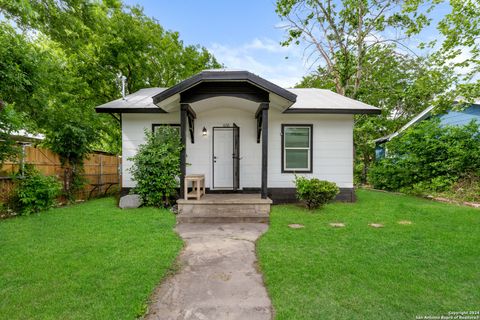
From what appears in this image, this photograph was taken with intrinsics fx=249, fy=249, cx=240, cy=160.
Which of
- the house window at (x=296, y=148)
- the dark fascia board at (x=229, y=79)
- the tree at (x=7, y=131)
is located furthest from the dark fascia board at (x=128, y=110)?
the house window at (x=296, y=148)

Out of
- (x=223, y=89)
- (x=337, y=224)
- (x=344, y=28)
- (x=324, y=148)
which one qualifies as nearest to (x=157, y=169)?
(x=223, y=89)

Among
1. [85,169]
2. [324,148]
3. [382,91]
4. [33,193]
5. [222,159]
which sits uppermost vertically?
[382,91]

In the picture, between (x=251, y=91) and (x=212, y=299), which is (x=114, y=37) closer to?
(x=251, y=91)

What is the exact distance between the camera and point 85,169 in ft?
26.6

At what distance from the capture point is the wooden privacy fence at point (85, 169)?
5547mm

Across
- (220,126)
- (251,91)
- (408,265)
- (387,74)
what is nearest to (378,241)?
(408,265)

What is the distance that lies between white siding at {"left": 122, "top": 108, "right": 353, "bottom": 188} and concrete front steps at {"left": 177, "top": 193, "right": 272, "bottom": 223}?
179 cm

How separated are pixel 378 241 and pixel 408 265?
0.87 meters

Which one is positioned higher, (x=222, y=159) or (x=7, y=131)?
(x=7, y=131)

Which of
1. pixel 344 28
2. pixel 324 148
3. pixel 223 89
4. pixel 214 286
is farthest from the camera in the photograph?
pixel 344 28

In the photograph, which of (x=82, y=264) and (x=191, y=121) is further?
(x=191, y=121)

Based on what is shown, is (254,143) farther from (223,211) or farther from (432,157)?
(432,157)

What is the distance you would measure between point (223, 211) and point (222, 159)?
2212mm

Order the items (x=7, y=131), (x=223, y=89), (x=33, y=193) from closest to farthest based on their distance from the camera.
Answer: (x=7, y=131) < (x=33, y=193) < (x=223, y=89)
